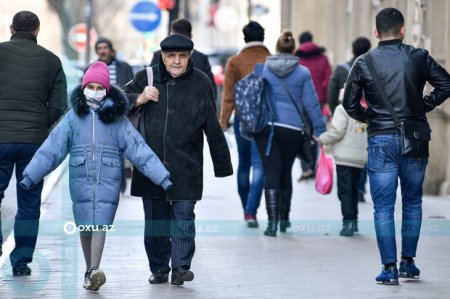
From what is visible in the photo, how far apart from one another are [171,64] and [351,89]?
1218 millimetres

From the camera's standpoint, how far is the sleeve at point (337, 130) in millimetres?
13359

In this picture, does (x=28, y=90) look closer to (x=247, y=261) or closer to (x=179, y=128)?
(x=179, y=128)

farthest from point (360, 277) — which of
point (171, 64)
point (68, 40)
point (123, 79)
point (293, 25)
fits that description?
point (68, 40)

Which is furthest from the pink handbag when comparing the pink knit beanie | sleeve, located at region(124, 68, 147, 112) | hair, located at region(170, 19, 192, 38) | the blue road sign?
the blue road sign

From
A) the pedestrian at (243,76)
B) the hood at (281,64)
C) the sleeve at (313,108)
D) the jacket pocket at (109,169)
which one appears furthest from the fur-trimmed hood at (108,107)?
the pedestrian at (243,76)

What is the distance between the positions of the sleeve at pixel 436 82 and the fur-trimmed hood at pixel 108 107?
2.02 meters

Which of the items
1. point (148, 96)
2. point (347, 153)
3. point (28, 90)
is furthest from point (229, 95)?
point (148, 96)

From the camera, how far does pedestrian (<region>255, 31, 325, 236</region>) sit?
1327cm

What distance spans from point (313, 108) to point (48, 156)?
4.28 metres

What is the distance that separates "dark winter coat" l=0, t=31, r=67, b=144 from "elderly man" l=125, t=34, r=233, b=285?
0.73m

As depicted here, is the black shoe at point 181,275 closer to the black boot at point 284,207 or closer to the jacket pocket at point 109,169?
the jacket pocket at point 109,169

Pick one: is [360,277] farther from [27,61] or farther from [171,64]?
[27,61]

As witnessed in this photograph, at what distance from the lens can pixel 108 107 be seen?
382 inches

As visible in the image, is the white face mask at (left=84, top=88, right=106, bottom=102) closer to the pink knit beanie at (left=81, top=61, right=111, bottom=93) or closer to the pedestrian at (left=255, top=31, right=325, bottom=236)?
the pink knit beanie at (left=81, top=61, right=111, bottom=93)
